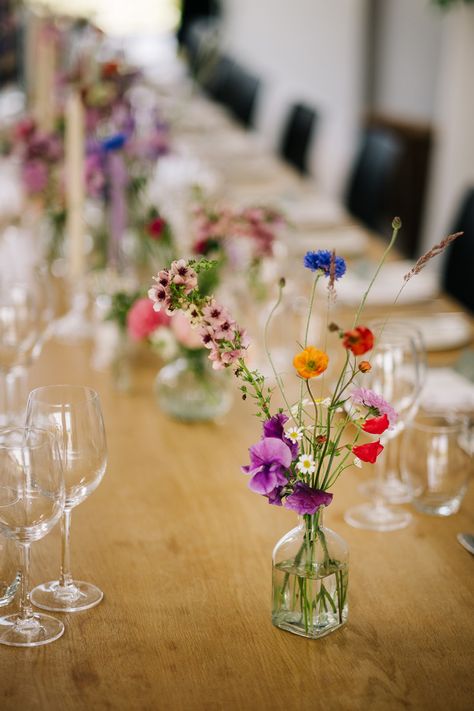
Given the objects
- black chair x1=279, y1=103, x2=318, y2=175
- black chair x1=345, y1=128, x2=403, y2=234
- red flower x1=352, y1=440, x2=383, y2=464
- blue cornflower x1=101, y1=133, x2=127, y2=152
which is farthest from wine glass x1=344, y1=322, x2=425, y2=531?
black chair x1=279, y1=103, x2=318, y2=175

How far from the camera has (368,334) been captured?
1024 mm

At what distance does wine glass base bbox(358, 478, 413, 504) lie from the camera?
1570 mm

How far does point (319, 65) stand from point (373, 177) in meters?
3.92

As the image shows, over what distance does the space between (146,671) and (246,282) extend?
1184 mm

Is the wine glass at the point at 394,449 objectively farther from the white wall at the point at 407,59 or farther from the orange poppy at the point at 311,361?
the white wall at the point at 407,59

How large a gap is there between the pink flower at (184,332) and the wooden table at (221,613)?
8.1 inches

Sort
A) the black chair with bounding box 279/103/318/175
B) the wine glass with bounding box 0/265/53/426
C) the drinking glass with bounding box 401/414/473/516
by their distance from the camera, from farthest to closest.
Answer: the black chair with bounding box 279/103/318/175 < the wine glass with bounding box 0/265/53/426 < the drinking glass with bounding box 401/414/473/516

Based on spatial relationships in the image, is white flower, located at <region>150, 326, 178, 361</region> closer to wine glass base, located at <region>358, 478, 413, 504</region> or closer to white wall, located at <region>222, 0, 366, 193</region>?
wine glass base, located at <region>358, 478, 413, 504</region>

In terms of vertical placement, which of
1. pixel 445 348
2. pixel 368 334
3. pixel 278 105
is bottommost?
pixel 278 105

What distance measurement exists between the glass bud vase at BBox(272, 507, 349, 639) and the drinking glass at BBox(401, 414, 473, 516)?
1.08ft

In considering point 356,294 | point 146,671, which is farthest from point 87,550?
point 356,294

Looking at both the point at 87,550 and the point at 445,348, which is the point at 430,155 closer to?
the point at 445,348

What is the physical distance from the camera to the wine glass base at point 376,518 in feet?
4.88

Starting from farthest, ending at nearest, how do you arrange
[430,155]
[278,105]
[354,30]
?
[278,105] → [354,30] → [430,155]
